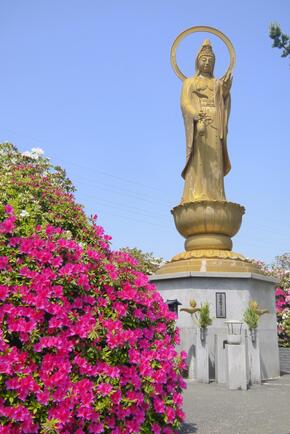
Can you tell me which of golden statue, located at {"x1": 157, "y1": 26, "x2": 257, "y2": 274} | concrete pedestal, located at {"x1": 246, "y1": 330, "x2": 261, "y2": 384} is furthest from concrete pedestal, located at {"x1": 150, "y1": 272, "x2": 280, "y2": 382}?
concrete pedestal, located at {"x1": 246, "y1": 330, "x2": 261, "y2": 384}

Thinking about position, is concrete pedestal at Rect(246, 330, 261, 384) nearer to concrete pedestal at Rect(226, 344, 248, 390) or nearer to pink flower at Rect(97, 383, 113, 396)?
concrete pedestal at Rect(226, 344, 248, 390)

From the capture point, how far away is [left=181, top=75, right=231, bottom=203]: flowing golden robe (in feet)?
46.6

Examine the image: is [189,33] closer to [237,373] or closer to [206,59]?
[206,59]

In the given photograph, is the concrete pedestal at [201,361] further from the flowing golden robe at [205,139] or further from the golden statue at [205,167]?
the flowing golden robe at [205,139]

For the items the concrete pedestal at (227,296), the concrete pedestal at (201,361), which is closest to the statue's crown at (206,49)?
the concrete pedestal at (227,296)

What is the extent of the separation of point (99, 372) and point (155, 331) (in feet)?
2.84

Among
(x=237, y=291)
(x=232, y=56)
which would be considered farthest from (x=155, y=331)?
(x=232, y=56)

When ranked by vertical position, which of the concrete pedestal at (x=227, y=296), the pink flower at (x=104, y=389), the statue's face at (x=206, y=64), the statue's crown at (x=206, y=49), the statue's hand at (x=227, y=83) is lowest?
the pink flower at (x=104, y=389)

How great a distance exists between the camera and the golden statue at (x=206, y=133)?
14.2 metres

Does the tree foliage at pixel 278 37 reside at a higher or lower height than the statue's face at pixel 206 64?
lower

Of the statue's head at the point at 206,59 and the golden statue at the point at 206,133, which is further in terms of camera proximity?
the statue's head at the point at 206,59

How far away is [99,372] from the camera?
3359mm

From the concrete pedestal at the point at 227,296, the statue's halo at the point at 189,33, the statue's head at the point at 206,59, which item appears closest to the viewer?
the concrete pedestal at the point at 227,296

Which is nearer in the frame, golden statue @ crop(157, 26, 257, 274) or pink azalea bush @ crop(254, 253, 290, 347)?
golden statue @ crop(157, 26, 257, 274)
